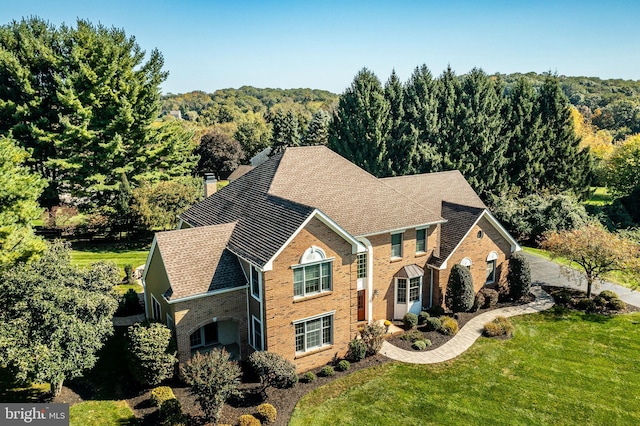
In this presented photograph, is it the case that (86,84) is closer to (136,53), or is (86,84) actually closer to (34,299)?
(136,53)

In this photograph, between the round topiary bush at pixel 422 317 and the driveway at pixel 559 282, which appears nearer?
the round topiary bush at pixel 422 317

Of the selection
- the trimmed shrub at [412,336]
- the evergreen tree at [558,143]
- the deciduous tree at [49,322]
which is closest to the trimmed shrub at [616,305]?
the trimmed shrub at [412,336]

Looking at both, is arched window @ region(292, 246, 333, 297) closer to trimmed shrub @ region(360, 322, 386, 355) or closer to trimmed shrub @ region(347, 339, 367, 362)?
trimmed shrub @ region(347, 339, 367, 362)

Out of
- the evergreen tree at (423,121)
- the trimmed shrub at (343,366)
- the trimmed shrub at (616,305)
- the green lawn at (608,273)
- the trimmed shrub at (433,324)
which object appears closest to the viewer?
the trimmed shrub at (343,366)

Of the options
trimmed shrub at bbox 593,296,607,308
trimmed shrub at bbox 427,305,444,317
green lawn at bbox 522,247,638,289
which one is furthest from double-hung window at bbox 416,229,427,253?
trimmed shrub at bbox 593,296,607,308

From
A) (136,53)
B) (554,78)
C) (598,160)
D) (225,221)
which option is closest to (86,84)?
(136,53)

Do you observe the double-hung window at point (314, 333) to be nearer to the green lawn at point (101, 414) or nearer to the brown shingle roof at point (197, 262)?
the brown shingle roof at point (197, 262)
